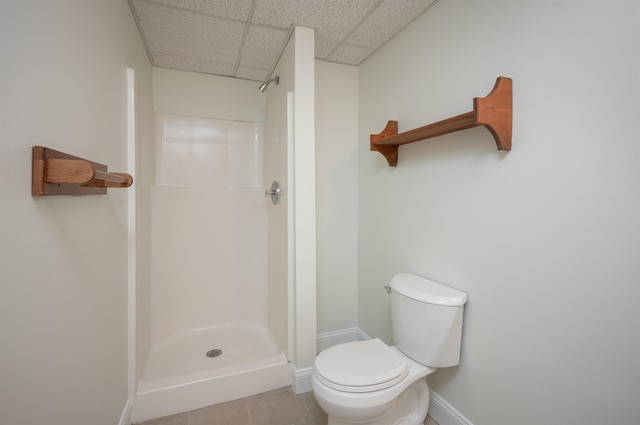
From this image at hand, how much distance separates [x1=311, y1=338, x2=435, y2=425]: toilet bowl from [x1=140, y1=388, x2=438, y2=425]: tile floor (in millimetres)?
212

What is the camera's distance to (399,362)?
1256 millimetres

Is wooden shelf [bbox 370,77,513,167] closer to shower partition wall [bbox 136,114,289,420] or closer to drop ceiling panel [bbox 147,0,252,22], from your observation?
drop ceiling panel [bbox 147,0,252,22]

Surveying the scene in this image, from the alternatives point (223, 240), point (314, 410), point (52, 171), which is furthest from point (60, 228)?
point (223, 240)

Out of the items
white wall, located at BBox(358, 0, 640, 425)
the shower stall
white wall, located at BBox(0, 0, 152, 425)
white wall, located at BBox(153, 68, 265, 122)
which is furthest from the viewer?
white wall, located at BBox(153, 68, 265, 122)

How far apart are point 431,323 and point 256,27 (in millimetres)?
1854

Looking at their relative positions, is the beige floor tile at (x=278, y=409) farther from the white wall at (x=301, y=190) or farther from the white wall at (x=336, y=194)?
the white wall at (x=336, y=194)

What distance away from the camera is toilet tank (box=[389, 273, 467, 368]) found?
1247 mm

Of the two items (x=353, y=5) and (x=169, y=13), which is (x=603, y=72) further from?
(x=169, y=13)

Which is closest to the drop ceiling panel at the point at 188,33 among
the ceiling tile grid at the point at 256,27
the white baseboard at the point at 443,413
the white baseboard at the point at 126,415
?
the ceiling tile grid at the point at 256,27

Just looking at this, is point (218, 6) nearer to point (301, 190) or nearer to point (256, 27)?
point (256, 27)

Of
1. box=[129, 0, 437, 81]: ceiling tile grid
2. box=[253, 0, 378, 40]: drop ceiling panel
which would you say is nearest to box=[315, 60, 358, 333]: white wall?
box=[129, 0, 437, 81]: ceiling tile grid

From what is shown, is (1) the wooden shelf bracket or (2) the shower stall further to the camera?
(2) the shower stall

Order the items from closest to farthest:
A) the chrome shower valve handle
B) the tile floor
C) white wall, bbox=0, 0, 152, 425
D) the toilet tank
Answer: white wall, bbox=0, 0, 152, 425 < the toilet tank < the tile floor < the chrome shower valve handle

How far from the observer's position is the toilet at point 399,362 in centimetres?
114
